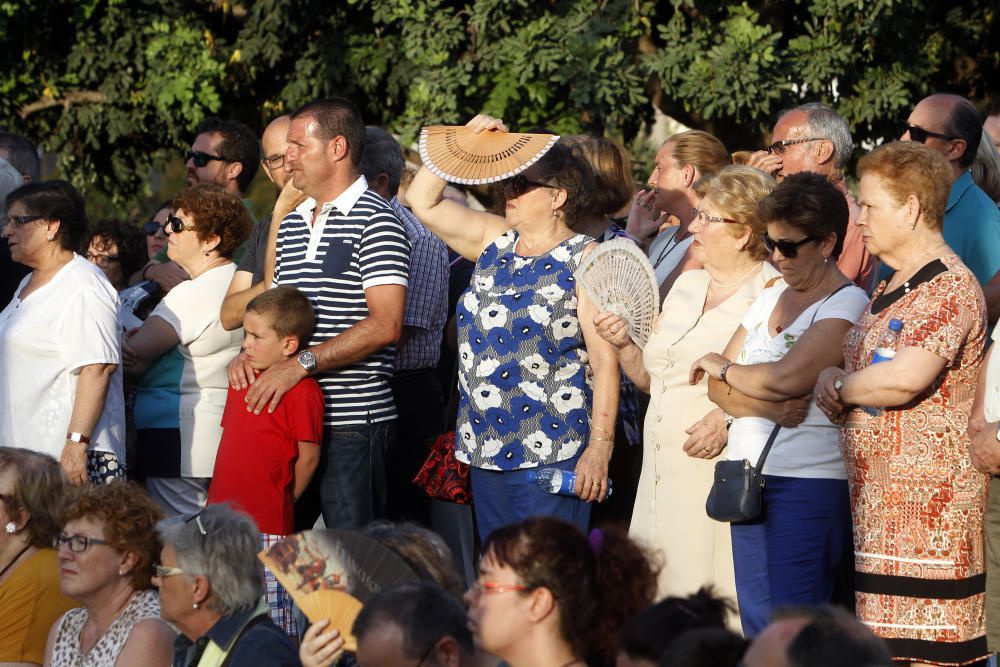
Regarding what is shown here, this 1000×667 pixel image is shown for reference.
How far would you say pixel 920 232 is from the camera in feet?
14.5

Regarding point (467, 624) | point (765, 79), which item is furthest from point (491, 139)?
point (765, 79)

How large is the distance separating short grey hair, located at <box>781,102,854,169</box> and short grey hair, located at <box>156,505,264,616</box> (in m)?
2.99

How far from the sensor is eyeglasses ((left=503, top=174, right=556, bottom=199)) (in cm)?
552

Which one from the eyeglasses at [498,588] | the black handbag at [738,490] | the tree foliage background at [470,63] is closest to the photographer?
the eyeglasses at [498,588]

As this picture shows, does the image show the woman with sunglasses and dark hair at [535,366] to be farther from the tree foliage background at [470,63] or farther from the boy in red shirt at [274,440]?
the tree foliage background at [470,63]

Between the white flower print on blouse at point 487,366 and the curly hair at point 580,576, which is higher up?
the white flower print on blouse at point 487,366

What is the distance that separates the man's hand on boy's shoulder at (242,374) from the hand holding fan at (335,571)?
1634 millimetres

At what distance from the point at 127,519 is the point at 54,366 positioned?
58.3 inches

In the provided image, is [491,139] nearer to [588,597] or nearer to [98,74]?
[588,597]

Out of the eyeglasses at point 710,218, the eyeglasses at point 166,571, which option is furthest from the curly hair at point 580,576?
the eyeglasses at point 710,218

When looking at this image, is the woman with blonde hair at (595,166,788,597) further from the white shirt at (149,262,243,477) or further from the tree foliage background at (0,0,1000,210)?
the tree foliage background at (0,0,1000,210)

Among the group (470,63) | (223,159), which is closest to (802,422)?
(223,159)

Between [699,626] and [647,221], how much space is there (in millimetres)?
4058

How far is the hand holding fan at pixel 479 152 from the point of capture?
18.0 feet
